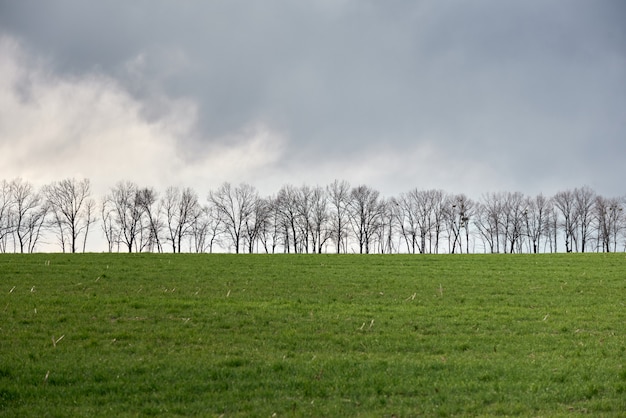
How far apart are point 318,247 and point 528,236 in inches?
1830

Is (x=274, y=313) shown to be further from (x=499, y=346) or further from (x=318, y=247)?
(x=318, y=247)

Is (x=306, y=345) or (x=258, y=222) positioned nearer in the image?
(x=306, y=345)

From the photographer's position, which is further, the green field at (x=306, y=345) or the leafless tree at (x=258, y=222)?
the leafless tree at (x=258, y=222)

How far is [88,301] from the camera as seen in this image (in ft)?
71.8

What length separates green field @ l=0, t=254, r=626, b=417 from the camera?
10.9 m

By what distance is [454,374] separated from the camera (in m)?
12.9

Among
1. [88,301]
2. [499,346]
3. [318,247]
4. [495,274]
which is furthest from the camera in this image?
[318,247]

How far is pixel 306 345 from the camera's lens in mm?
15812

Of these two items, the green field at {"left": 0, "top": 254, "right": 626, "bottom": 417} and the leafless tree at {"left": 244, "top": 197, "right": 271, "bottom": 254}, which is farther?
the leafless tree at {"left": 244, "top": 197, "right": 271, "bottom": 254}

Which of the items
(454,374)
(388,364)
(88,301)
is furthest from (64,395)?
(88,301)

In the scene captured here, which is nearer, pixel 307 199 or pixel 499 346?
pixel 499 346

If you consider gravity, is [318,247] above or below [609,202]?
below

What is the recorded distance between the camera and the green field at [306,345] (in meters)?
10.9

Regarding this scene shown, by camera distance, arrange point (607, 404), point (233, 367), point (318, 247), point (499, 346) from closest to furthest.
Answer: point (607, 404) < point (233, 367) < point (499, 346) < point (318, 247)
